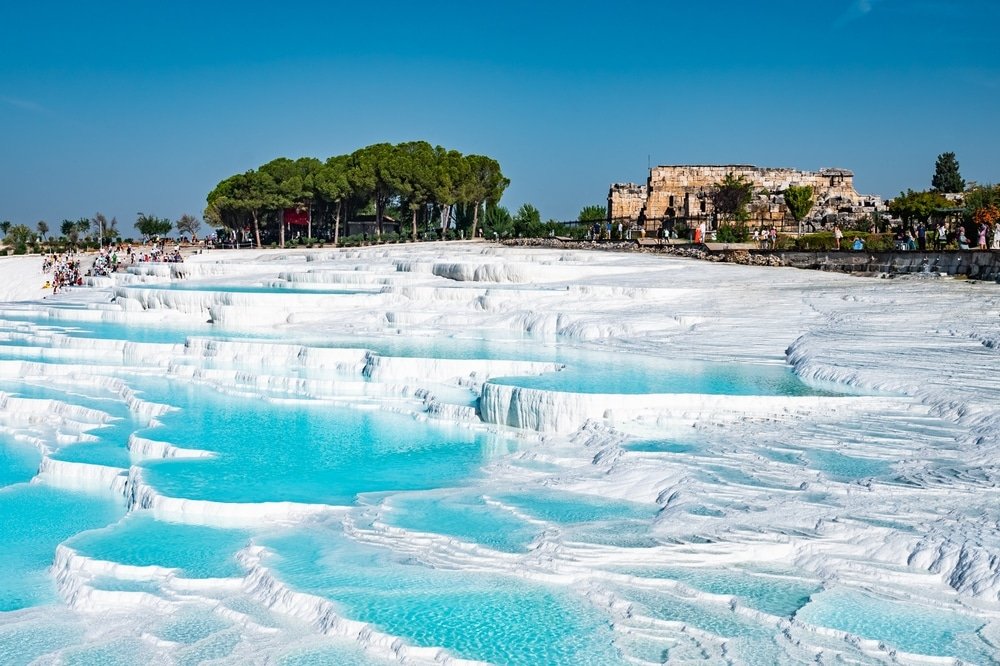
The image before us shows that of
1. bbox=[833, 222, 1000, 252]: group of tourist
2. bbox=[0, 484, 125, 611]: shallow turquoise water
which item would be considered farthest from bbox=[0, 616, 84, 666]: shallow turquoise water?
bbox=[833, 222, 1000, 252]: group of tourist

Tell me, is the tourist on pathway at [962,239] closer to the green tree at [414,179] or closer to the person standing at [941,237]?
the person standing at [941,237]

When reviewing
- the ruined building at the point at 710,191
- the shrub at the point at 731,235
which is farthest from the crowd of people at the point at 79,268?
the shrub at the point at 731,235

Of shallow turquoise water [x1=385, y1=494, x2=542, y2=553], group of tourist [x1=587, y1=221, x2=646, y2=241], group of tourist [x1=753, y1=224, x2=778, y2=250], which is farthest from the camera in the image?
group of tourist [x1=587, y1=221, x2=646, y2=241]

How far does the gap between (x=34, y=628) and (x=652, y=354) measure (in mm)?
8585

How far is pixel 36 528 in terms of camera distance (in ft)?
23.5

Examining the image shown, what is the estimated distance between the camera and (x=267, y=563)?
20.3 ft

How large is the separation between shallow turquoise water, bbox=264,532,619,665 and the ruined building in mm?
27826

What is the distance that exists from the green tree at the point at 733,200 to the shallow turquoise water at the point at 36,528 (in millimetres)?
26594

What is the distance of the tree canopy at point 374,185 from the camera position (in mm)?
40094

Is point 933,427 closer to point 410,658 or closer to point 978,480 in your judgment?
point 978,480

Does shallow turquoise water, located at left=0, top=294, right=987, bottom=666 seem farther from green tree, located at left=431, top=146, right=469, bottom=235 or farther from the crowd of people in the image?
green tree, located at left=431, top=146, right=469, bottom=235

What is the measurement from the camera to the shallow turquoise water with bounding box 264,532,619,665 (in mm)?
5000

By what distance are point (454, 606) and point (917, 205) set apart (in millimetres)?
23830

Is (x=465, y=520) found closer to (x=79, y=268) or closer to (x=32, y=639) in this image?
(x=32, y=639)
